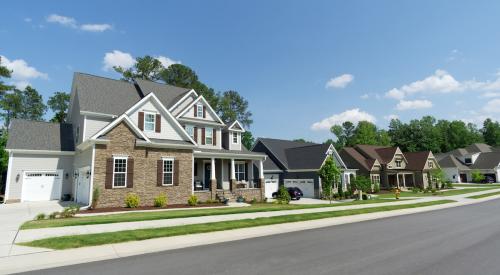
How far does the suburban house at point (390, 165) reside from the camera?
153ft

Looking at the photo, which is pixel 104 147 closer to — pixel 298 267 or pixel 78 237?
pixel 78 237

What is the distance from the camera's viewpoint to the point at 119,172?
19.5m

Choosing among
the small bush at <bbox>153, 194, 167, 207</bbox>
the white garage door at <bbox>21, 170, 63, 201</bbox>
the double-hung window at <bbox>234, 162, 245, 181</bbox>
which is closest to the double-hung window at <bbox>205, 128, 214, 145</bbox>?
the double-hung window at <bbox>234, 162, 245, 181</bbox>

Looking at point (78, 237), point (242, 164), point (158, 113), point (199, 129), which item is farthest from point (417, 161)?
point (78, 237)

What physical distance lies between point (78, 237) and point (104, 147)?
10.6 metres

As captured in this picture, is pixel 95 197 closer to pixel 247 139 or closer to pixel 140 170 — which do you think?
pixel 140 170

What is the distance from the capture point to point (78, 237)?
950 cm

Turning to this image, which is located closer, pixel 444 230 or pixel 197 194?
pixel 444 230

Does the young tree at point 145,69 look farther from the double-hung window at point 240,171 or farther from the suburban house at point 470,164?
the suburban house at point 470,164

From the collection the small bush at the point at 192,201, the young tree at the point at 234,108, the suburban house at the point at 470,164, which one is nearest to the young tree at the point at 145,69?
the young tree at the point at 234,108

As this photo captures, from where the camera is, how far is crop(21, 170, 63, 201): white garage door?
72.2 ft

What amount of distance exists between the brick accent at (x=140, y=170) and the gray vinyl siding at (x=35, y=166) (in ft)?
25.3

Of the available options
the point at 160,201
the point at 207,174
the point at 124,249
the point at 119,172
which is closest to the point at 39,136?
the point at 119,172

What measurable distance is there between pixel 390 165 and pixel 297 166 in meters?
21.5
